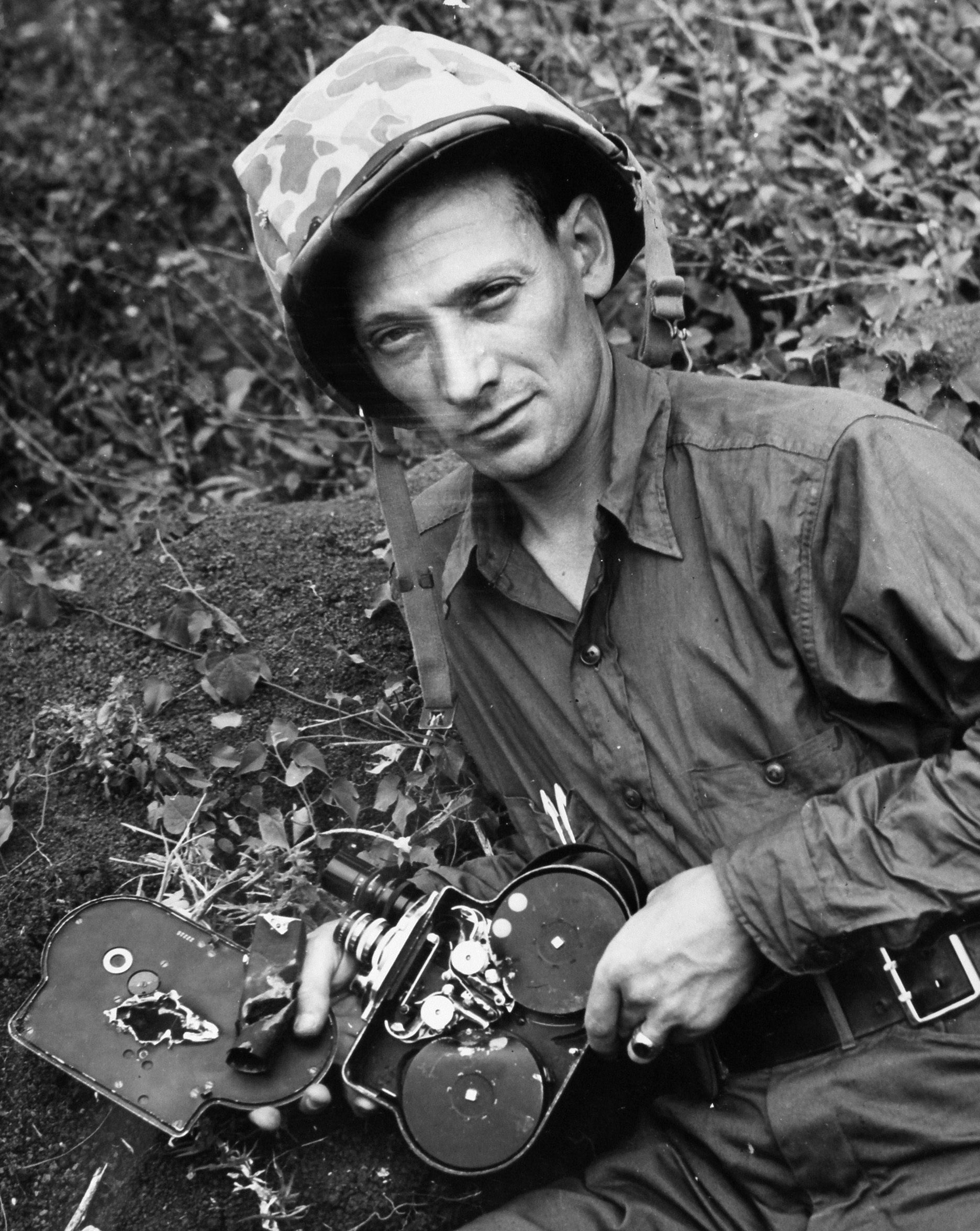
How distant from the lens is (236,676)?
10.6 feet

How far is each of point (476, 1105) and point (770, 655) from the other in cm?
94

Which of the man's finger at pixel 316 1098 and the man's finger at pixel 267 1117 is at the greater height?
the man's finger at pixel 316 1098

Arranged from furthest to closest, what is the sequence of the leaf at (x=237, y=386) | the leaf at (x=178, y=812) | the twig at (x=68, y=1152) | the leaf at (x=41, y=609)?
the leaf at (x=237, y=386) → the leaf at (x=41, y=609) → the leaf at (x=178, y=812) → the twig at (x=68, y=1152)

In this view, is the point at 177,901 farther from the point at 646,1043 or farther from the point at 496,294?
the point at 496,294

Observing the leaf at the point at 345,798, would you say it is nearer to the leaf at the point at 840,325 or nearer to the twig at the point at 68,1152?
the twig at the point at 68,1152

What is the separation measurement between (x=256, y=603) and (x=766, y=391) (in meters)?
1.65

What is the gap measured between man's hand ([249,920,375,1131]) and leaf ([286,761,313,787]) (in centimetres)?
64

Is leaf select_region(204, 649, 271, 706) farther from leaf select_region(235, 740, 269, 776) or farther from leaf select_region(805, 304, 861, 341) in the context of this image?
leaf select_region(805, 304, 861, 341)

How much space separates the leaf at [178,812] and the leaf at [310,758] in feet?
0.86

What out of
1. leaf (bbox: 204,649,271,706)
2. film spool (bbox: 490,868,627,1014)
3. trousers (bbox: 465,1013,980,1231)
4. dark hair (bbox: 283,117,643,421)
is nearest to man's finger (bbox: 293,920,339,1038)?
film spool (bbox: 490,868,627,1014)

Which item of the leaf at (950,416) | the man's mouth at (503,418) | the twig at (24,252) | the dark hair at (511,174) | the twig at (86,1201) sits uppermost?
the dark hair at (511,174)

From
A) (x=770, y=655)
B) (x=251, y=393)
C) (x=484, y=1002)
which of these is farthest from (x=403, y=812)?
(x=251, y=393)

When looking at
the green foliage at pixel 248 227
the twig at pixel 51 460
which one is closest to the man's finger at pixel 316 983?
the green foliage at pixel 248 227

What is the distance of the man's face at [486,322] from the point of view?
2.23 meters
